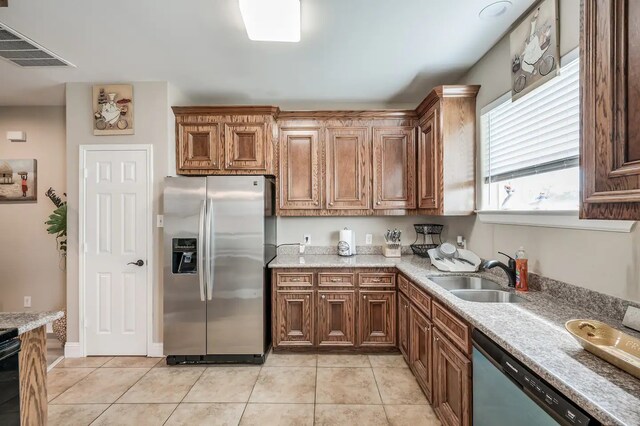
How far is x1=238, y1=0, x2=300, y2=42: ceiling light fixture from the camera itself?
Answer: 165 cm

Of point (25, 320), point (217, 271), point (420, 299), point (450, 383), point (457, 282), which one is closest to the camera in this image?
point (25, 320)

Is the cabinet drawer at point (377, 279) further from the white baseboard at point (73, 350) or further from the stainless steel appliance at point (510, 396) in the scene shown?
the white baseboard at point (73, 350)

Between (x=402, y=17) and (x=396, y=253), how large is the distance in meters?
2.22

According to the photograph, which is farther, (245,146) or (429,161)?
(245,146)

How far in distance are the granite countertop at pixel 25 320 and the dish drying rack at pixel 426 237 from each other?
2.99 m

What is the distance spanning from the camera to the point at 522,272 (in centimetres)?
188

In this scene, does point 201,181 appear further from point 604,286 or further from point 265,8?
point 604,286

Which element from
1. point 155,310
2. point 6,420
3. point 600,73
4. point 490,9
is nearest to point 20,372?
point 6,420

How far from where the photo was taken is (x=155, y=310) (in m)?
2.91

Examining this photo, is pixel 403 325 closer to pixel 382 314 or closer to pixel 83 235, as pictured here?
pixel 382 314

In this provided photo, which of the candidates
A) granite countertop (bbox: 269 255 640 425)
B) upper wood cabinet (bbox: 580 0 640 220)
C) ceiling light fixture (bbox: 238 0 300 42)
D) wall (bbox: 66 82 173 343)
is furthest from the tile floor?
ceiling light fixture (bbox: 238 0 300 42)

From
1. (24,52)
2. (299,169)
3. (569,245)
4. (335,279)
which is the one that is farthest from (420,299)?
(24,52)

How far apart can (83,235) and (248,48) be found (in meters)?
2.47

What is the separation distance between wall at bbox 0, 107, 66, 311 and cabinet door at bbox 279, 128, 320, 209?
2755mm
